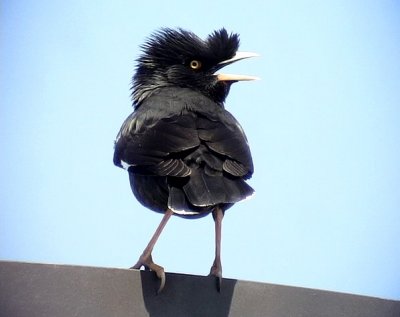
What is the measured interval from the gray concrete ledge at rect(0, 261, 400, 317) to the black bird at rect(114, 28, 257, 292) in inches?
4.3

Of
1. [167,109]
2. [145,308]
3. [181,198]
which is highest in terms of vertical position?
[167,109]

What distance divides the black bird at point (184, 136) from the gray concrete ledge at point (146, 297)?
0.36 ft

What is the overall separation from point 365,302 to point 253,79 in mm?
3232

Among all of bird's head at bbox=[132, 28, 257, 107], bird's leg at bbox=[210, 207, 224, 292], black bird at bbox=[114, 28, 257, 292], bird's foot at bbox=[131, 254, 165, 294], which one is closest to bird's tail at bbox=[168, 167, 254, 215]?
black bird at bbox=[114, 28, 257, 292]

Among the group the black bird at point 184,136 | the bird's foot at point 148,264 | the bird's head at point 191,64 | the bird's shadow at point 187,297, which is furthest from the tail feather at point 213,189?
the bird's head at point 191,64

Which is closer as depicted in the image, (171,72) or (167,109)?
(167,109)

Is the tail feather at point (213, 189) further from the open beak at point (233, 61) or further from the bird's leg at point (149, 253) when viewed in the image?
the open beak at point (233, 61)

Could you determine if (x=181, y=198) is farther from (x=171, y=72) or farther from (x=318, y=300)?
(x=171, y=72)

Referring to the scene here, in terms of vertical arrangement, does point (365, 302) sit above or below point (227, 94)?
below

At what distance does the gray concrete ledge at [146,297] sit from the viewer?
3.23 m

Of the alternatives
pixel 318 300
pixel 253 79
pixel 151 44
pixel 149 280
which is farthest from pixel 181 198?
pixel 151 44

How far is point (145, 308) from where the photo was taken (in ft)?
11.2

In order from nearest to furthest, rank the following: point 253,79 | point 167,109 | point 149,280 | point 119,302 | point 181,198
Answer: point 119,302, point 149,280, point 181,198, point 167,109, point 253,79

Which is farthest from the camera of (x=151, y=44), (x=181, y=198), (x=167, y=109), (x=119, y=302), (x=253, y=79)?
(x=151, y=44)
